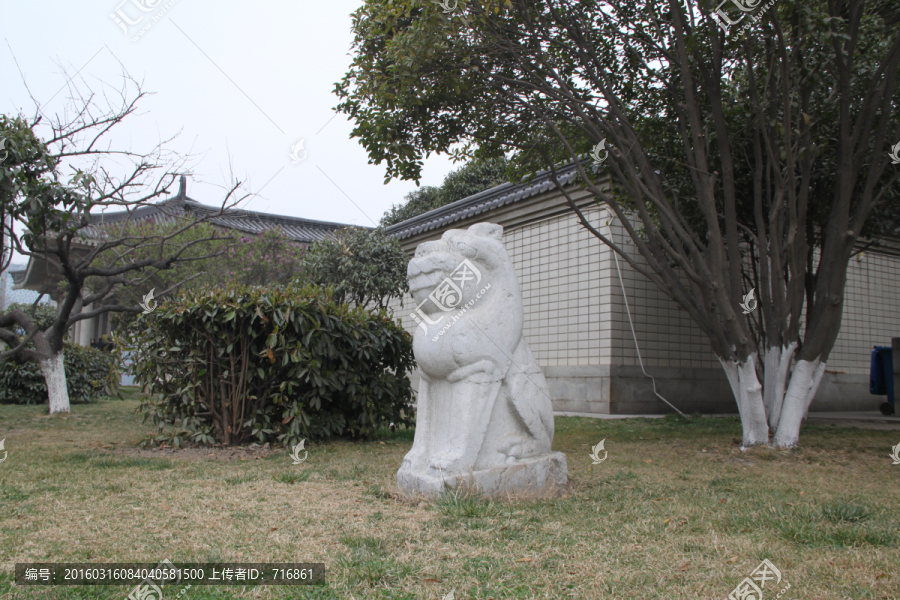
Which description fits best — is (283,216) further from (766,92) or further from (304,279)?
(766,92)

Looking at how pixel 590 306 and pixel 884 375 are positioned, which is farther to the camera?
pixel 884 375

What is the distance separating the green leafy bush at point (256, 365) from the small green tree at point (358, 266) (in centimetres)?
388

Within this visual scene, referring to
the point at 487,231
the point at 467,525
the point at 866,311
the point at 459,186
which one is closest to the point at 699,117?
the point at 487,231

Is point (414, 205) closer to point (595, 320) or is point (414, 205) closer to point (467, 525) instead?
point (595, 320)

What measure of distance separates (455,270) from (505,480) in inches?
55.2

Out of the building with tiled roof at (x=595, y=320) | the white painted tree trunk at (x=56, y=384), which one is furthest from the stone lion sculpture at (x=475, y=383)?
the white painted tree trunk at (x=56, y=384)

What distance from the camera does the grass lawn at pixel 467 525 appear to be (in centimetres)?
257

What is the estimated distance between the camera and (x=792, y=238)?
6133 millimetres

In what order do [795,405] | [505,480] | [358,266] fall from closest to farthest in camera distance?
[505,480], [795,405], [358,266]

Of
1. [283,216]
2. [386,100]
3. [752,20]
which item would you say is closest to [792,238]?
[752,20]

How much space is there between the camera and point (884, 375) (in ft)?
36.5

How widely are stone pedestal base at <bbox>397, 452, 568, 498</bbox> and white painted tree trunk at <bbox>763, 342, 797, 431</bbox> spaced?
132 inches

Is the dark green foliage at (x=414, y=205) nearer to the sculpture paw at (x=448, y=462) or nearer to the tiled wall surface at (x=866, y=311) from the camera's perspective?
the tiled wall surface at (x=866, y=311)

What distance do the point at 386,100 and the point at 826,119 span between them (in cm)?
516
